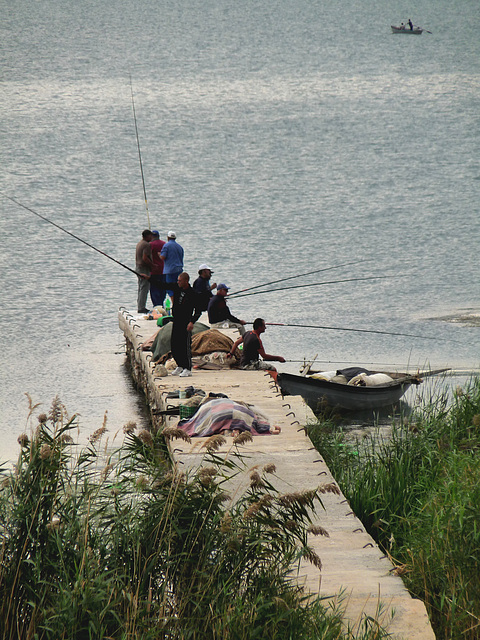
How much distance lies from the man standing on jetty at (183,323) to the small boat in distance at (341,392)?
1.27m

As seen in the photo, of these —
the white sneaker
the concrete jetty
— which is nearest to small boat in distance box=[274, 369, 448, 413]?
the concrete jetty

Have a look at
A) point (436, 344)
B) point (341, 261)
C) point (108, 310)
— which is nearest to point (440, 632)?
point (436, 344)

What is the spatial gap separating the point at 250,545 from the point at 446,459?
357cm

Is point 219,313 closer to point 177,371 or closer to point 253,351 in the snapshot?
point 253,351

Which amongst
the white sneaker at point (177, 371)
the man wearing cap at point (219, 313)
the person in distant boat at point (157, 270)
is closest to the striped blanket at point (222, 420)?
the white sneaker at point (177, 371)

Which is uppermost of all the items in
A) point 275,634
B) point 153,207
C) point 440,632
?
point 153,207

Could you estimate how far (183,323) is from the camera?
10102mm

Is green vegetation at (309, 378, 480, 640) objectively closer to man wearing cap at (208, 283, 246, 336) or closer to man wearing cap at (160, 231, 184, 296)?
man wearing cap at (208, 283, 246, 336)

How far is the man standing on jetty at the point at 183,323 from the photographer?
1001 cm

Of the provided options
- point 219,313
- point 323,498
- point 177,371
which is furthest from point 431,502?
point 219,313

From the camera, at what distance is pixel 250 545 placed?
4598 millimetres

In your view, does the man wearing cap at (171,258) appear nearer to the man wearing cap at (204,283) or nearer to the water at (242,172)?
the water at (242,172)

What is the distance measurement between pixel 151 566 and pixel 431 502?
8.47 feet

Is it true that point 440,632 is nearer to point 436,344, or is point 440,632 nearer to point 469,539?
point 469,539
